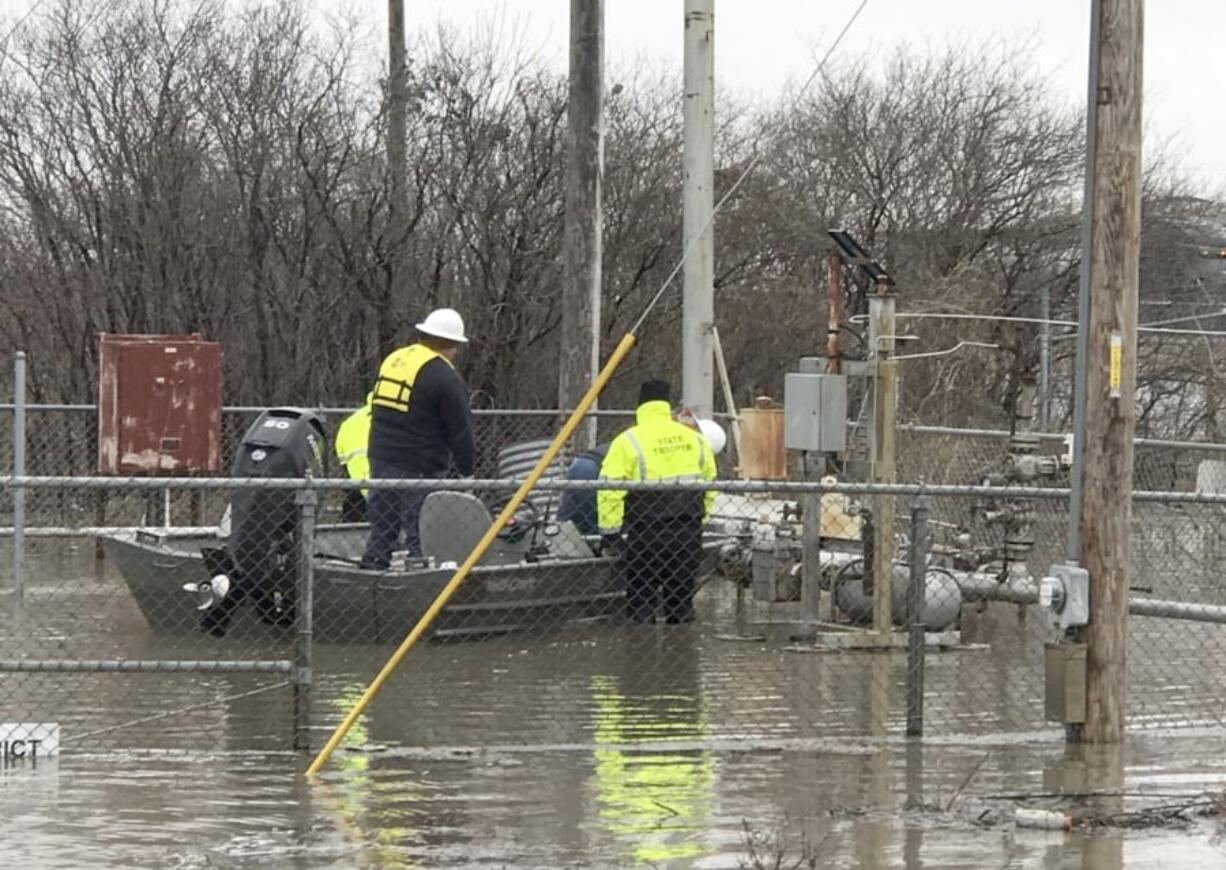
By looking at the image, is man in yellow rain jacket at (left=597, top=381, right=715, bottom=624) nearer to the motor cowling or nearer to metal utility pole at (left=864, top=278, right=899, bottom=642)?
metal utility pole at (left=864, top=278, right=899, bottom=642)

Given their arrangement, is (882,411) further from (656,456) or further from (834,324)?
(656,456)

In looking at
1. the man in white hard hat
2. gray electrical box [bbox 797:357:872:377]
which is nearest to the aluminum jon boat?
the man in white hard hat

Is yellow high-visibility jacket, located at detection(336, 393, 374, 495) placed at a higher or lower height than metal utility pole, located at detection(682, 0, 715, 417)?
lower

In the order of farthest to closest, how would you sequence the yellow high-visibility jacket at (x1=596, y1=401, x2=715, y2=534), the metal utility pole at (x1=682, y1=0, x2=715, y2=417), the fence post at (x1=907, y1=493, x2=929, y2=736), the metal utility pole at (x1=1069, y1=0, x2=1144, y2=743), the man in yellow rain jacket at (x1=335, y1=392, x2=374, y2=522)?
the metal utility pole at (x1=682, y1=0, x2=715, y2=417) < the man in yellow rain jacket at (x1=335, y1=392, x2=374, y2=522) < the yellow high-visibility jacket at (x1=596, y1=401, x2=715, y2=534) < the fence post at (x1=907, y1=493, x2=929, y2=736) < the metal utility pole at (x1=1069, y1=0, x2=1144, y2=743)

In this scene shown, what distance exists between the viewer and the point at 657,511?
1460cm

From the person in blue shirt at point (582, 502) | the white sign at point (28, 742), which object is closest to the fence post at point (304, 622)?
the white sign at point (28, 742)

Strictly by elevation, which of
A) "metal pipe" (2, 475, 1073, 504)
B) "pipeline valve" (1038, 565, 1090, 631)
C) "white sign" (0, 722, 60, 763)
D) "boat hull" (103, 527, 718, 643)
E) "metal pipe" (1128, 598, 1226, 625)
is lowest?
"white sign" (0, 722, 60, 763)

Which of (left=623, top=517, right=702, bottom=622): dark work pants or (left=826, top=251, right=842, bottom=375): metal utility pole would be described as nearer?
(left=826, top=251, right=842, bottom=375): metal utility pole

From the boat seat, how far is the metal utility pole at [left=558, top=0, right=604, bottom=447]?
6219 mm

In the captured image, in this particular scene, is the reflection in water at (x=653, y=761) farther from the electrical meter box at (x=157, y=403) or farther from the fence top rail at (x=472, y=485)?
the electrical meter box at (x=157, y=403)

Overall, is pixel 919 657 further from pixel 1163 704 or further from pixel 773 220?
pixel 773 220

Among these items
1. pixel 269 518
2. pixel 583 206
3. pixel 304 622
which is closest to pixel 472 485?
pixel 304 622

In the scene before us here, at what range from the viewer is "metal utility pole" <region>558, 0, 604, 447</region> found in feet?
62.9

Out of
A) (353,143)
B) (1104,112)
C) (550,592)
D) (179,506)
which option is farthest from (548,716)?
(353,143)
